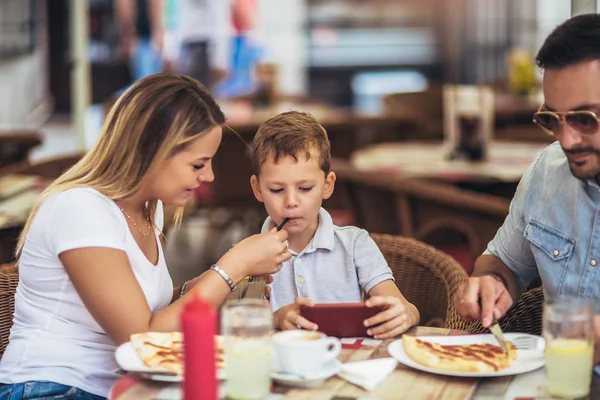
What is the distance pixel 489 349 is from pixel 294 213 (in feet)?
1.91

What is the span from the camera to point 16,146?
5.42 m

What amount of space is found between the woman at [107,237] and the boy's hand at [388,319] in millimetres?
254

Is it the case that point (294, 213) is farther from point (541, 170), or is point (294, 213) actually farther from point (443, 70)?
point (443, 70)

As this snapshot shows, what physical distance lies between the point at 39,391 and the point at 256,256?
530 mm

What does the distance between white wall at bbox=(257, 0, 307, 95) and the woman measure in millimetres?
9115

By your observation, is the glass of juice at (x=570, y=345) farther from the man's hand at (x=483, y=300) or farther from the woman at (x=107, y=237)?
the woman at (x=107, y=237)

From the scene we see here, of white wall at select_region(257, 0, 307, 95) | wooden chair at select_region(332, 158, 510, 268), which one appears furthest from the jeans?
white wall at select_region(257, 0, 307, 95)

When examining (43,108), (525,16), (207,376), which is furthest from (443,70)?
(207,376)

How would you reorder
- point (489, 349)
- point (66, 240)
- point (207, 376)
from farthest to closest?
point (66, 240) → point (489, 349) → point (207, 376)

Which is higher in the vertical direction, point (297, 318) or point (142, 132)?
point (142, 132)

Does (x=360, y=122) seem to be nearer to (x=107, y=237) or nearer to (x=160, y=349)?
(x=107, y=237)

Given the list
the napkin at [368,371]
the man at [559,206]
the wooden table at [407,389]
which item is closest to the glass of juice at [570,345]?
the wooden table at [407,389]

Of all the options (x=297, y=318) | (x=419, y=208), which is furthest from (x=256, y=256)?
(x=419, y=208)

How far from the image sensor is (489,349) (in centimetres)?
183
